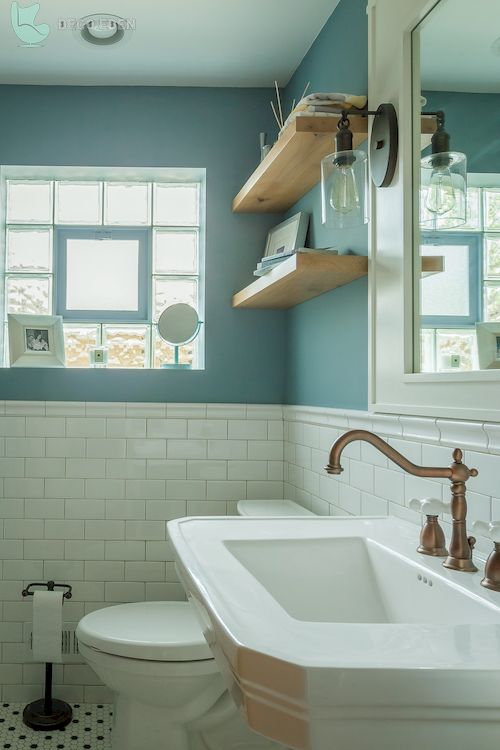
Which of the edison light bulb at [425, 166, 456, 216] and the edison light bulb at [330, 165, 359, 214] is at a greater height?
the edison light bulb at [330, 165, 359, 214]

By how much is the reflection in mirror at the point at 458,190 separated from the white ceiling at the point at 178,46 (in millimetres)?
1233

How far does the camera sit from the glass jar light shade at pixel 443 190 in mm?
1377

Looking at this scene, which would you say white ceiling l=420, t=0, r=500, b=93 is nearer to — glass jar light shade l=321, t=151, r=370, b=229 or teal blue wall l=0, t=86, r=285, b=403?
glass jar light shade l=321, t=151, r=370, b=229

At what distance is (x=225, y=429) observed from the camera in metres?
3.25

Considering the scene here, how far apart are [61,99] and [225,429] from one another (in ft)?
5.54

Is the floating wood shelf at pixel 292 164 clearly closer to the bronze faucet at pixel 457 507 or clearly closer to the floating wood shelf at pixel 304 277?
the floating wood shelf at pixel 304 277

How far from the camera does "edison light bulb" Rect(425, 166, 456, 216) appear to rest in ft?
4.69

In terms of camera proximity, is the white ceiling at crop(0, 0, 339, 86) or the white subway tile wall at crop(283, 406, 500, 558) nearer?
the white subway tile wall at crop(283, 406, 500, 558)

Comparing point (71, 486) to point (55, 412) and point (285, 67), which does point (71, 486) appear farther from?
point (285, 67)

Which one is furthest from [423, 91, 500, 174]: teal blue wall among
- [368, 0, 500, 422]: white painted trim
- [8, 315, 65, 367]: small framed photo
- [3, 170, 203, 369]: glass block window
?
[8, 315, 65, 367]: small framed photo

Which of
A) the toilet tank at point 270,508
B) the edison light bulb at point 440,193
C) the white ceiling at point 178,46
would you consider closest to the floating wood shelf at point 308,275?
the edison light bulb at point 440,193

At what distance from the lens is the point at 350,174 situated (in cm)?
182
